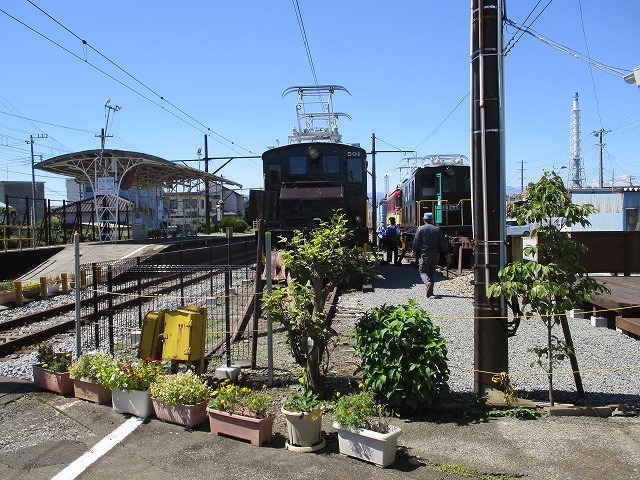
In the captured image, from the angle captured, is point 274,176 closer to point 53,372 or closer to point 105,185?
point 53,372

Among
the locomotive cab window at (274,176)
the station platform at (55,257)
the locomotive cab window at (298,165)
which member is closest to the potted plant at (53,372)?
the locomotive cab window at (274,176)

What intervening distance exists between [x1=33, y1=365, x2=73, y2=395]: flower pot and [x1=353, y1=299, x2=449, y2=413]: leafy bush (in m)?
3.67

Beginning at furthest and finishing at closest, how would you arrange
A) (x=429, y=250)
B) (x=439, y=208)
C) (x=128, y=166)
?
(x=128, y=166) → (x=439, y=208) → (x=429, y=250)

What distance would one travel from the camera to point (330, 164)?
53.1 feet

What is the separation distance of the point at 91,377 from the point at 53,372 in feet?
2.31

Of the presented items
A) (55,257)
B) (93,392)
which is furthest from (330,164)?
(93,392)

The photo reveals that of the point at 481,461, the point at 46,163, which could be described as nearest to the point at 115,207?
the point at 46,163

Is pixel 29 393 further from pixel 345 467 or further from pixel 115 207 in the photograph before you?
pixel 115 207

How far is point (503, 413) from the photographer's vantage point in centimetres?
542

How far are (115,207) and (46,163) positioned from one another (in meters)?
3.45

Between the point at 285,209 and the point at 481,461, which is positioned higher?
the point at 285,209

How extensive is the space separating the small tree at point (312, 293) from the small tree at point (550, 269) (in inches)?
59.8

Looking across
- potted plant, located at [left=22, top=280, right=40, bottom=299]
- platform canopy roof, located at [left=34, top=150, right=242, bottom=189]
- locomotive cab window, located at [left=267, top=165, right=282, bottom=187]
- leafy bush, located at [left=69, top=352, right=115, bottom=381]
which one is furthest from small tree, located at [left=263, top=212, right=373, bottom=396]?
platform canopy roof, located at [left=34, top=150, right=242, bottom=189]

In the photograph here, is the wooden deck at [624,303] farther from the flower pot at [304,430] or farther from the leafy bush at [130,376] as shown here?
the leafy bush at [130,376]
